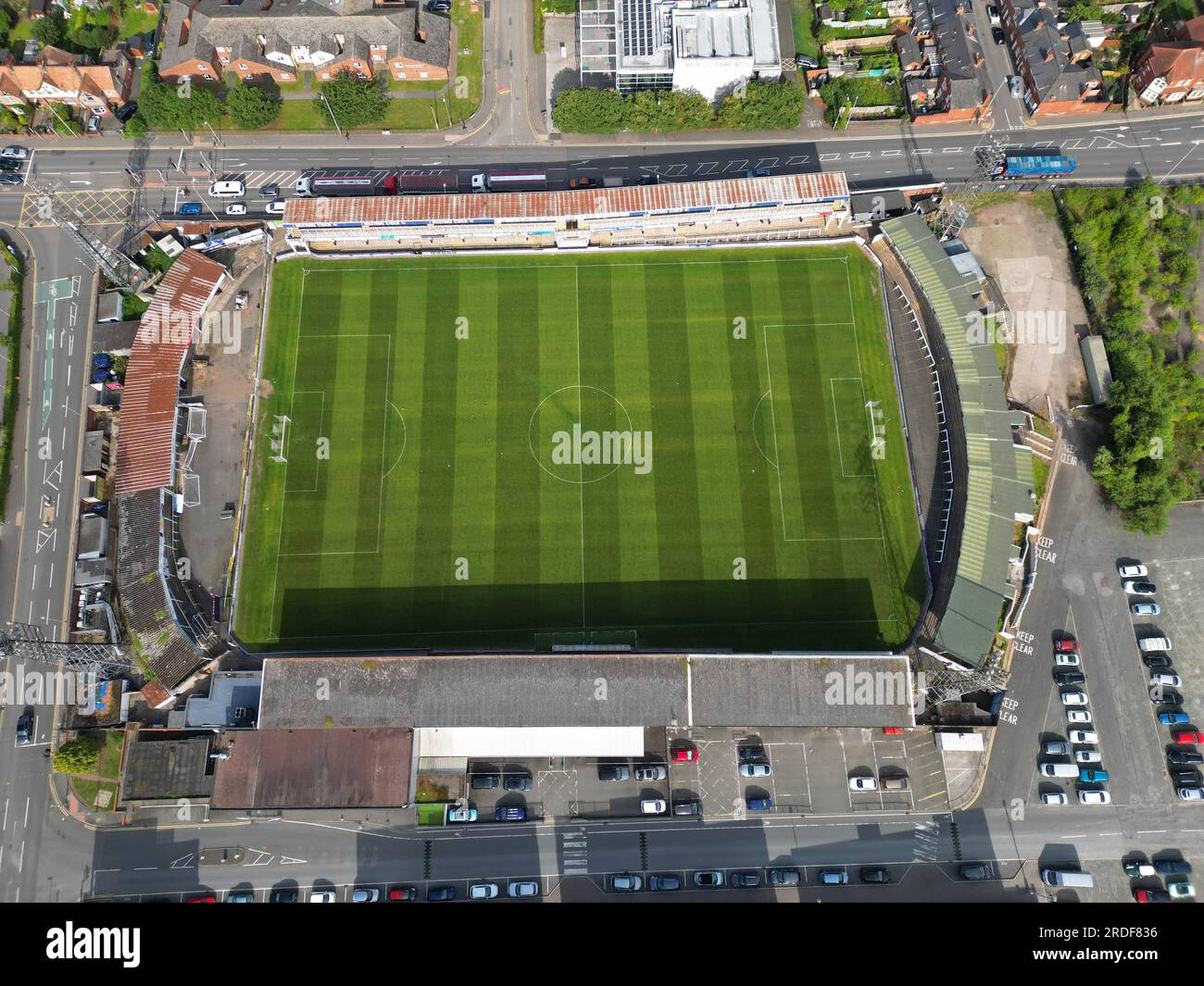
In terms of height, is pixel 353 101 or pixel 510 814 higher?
pixel 353 101

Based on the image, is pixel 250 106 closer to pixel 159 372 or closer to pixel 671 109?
pixel 159 372

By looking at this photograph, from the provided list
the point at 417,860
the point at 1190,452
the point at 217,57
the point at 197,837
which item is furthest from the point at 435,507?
the point at 1190,452

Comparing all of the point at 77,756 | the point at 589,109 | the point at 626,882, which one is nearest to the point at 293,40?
the point at 589,109

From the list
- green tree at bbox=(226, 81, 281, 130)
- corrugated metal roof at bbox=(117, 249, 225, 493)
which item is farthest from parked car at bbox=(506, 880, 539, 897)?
green tree at bbox=(226, 81, 281, 130)

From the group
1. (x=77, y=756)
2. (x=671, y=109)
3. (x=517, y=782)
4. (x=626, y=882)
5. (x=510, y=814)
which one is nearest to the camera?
(x=626, y=882)

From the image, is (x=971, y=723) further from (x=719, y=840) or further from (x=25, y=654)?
(x=25, y=654)

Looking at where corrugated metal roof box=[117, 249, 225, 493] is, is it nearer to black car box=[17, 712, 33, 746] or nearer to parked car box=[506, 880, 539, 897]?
black car box=[17, 712, 33, 746]

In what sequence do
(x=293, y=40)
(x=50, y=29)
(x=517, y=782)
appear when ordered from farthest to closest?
(x=50, y=29) → (x=293, y=40) → (x=517, y=782)
